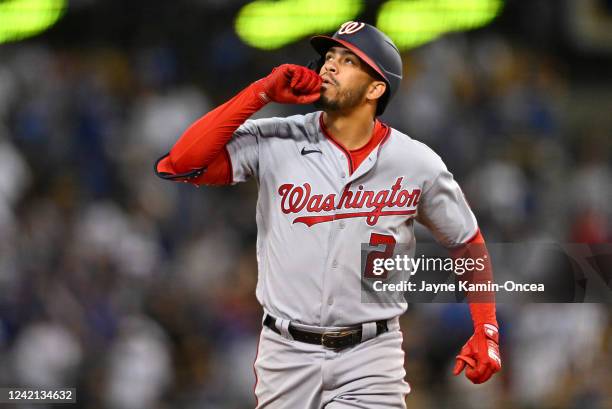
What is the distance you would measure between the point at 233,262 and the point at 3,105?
5.98ft

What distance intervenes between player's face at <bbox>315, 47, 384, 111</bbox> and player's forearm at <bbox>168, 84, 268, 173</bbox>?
0.20m

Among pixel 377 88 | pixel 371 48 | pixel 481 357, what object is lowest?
pixel 481 357

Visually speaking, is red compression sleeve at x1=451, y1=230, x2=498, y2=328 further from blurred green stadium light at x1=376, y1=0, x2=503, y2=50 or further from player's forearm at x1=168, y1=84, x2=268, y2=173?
blurred green stadium light at x1=376, y1=0, x2=503, y2=50

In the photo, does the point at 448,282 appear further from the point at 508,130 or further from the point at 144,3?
the point at 144,3

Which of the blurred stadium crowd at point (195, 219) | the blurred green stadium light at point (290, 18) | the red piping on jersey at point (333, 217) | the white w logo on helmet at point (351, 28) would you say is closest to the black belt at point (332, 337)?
the red piping on jersey at point (333, 217)

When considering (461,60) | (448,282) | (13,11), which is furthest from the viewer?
(461,60)

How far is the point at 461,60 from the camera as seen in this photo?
6.90 m

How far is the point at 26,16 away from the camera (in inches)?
249

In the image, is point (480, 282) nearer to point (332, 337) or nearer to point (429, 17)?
point (332, 337)

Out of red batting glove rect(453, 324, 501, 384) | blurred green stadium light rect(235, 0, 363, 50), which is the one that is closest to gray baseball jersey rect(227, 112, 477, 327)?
red batting glove rect(453, 324, 501, 384)

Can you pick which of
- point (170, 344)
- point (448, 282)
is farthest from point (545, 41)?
point (448, 282)

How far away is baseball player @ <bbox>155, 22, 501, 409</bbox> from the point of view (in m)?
2.89

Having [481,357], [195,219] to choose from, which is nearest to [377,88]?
[481,357]

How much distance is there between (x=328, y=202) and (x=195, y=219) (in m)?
3.23
